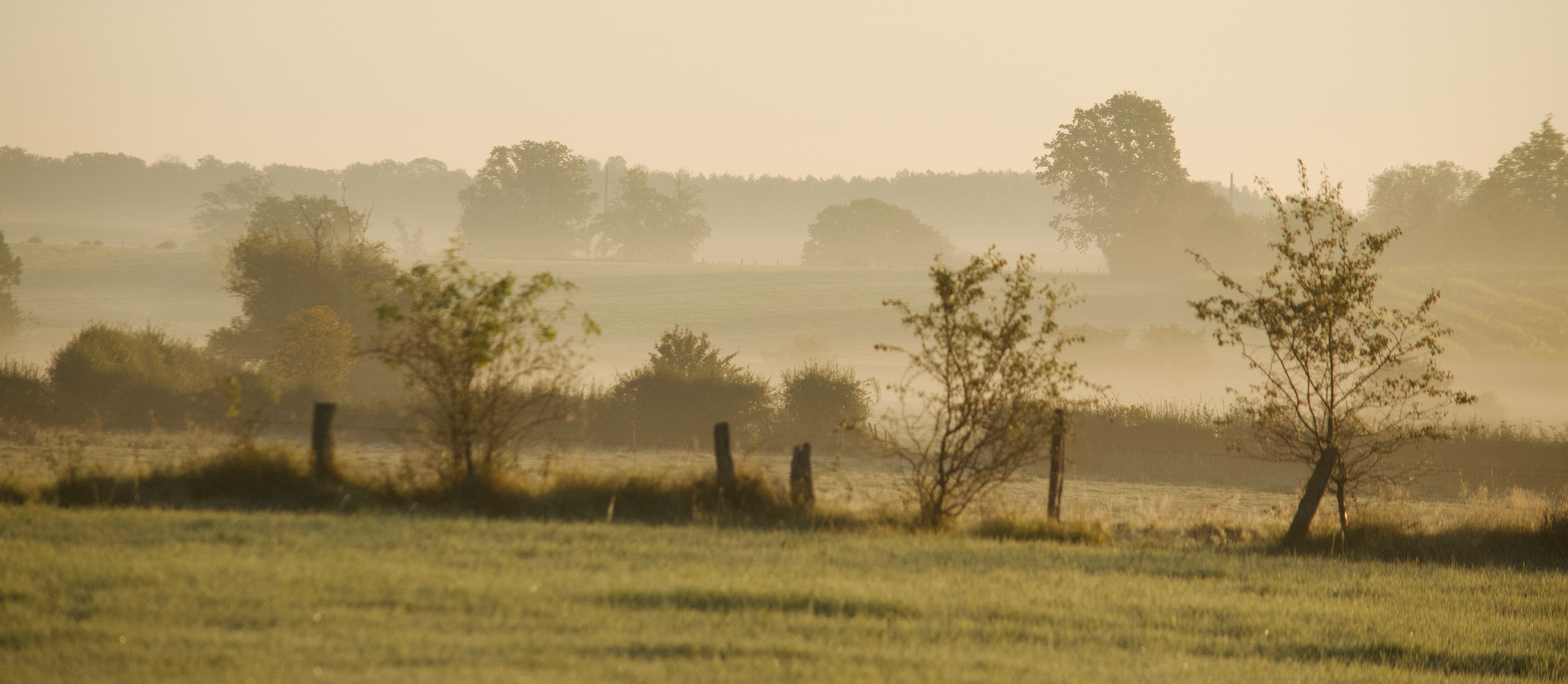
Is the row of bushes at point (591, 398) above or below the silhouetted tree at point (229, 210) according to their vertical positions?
below

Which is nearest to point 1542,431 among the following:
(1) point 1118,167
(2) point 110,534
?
(2) point 110,534

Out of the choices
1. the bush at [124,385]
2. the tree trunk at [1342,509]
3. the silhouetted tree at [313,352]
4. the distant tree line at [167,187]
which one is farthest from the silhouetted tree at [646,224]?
the tree trunk at [1342,509]

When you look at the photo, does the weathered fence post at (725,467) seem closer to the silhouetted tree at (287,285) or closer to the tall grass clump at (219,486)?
the tall grass clump at (219,486)

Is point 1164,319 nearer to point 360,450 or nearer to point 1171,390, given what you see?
point 1171,390

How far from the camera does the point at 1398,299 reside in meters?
67.1

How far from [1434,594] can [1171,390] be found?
4690cm

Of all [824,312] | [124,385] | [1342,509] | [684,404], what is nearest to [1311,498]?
[1342,509]

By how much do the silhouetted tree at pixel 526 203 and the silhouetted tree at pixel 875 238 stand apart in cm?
2621

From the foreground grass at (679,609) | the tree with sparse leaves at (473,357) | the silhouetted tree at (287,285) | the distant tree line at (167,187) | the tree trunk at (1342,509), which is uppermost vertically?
the distant tree line at (167,187)

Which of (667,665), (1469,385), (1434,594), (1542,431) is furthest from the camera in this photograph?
(1469,385)

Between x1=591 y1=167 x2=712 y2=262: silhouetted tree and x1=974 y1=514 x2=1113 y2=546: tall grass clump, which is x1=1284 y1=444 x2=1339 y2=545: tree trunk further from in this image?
x1=591 y1=167 x2=712 y2=262: silhouetted tree

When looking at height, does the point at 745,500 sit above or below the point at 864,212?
below

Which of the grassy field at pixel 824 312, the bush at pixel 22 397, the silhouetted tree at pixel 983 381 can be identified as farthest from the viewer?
the grassy field at pixel 824 312

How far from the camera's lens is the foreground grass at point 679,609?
17.8 feet
